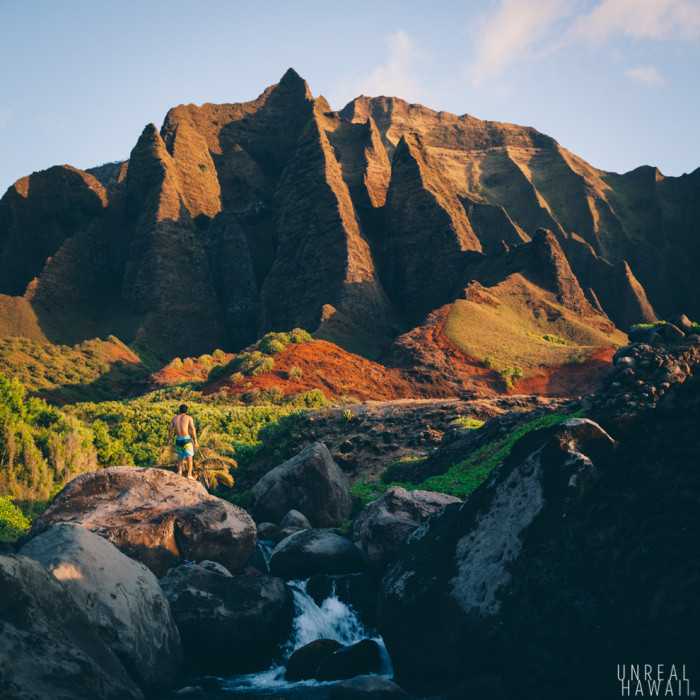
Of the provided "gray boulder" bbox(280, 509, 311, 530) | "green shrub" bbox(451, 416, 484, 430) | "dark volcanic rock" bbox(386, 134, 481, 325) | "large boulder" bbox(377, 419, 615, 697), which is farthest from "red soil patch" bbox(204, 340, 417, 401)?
"large boulder" bbox(377, 419, 615, 697)

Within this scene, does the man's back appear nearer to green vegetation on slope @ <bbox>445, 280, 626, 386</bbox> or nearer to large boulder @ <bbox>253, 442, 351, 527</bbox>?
large boulder @ <bbox>253, 442, 351, 527</bbox>

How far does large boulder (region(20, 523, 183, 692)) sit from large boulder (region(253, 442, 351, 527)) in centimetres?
700

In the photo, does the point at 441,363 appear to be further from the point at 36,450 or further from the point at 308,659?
the point at 308,659

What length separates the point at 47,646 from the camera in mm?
5254

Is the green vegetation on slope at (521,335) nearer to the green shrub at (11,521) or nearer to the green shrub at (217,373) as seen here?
the green shrub at (217,373)

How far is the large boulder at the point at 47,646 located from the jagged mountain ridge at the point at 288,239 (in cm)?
4556

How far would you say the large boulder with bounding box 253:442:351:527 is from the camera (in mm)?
14492

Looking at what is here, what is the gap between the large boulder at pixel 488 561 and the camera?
6457mm

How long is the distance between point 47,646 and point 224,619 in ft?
10.8

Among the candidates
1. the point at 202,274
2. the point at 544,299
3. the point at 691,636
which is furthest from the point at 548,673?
the point at 202,274

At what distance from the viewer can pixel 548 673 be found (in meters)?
5.58

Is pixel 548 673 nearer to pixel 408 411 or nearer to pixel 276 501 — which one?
pixel 276 501

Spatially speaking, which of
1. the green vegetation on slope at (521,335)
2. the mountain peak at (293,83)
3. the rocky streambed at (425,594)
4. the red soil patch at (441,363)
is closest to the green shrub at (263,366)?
the red soil patch at (441,363)

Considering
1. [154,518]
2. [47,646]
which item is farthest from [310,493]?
[47,646]
